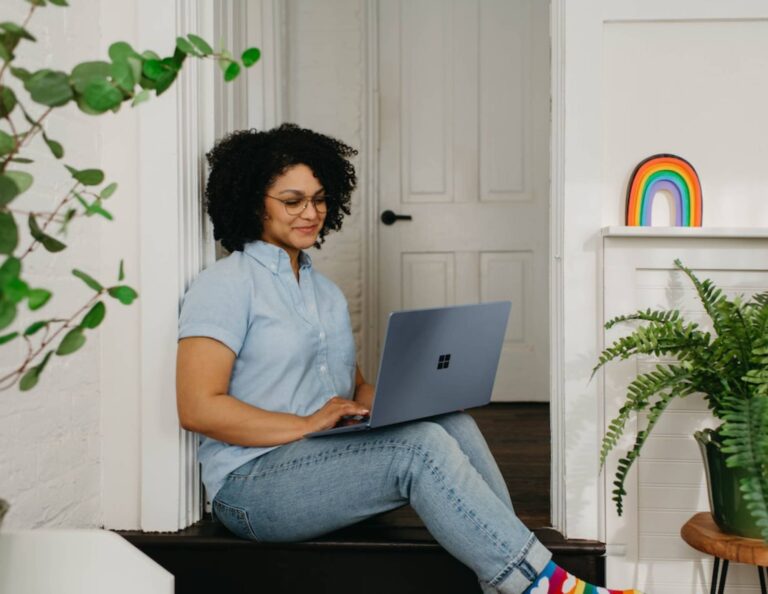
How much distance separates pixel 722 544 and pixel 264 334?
1.04 m

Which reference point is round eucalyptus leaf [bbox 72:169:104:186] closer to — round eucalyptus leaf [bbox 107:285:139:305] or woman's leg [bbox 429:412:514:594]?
round eucalyptus leaf [bbox 107:285:139:305]

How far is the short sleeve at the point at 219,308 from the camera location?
175cm

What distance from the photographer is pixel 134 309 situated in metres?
1.99

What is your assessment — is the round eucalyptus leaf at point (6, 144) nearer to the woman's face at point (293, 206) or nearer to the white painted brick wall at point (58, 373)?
the white painted brick wall at point (58, 373)

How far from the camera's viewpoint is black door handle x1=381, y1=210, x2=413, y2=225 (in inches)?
153

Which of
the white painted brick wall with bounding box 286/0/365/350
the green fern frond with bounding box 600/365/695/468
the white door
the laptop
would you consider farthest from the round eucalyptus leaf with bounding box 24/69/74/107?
the white door

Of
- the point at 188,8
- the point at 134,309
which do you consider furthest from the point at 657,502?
the point at 188,8

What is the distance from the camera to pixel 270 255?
6.35 ft

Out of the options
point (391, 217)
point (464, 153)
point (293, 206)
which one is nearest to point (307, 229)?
point (293, 206)

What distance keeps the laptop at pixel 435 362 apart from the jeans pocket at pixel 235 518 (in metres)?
A: 0.24

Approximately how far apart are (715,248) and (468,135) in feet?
6.77

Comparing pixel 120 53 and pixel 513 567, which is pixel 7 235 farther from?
pixel 513 567

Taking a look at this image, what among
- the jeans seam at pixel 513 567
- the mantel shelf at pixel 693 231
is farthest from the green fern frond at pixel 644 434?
the mantel shelf at pixel 693 231

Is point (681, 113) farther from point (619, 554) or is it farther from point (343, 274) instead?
point (343, 274)
